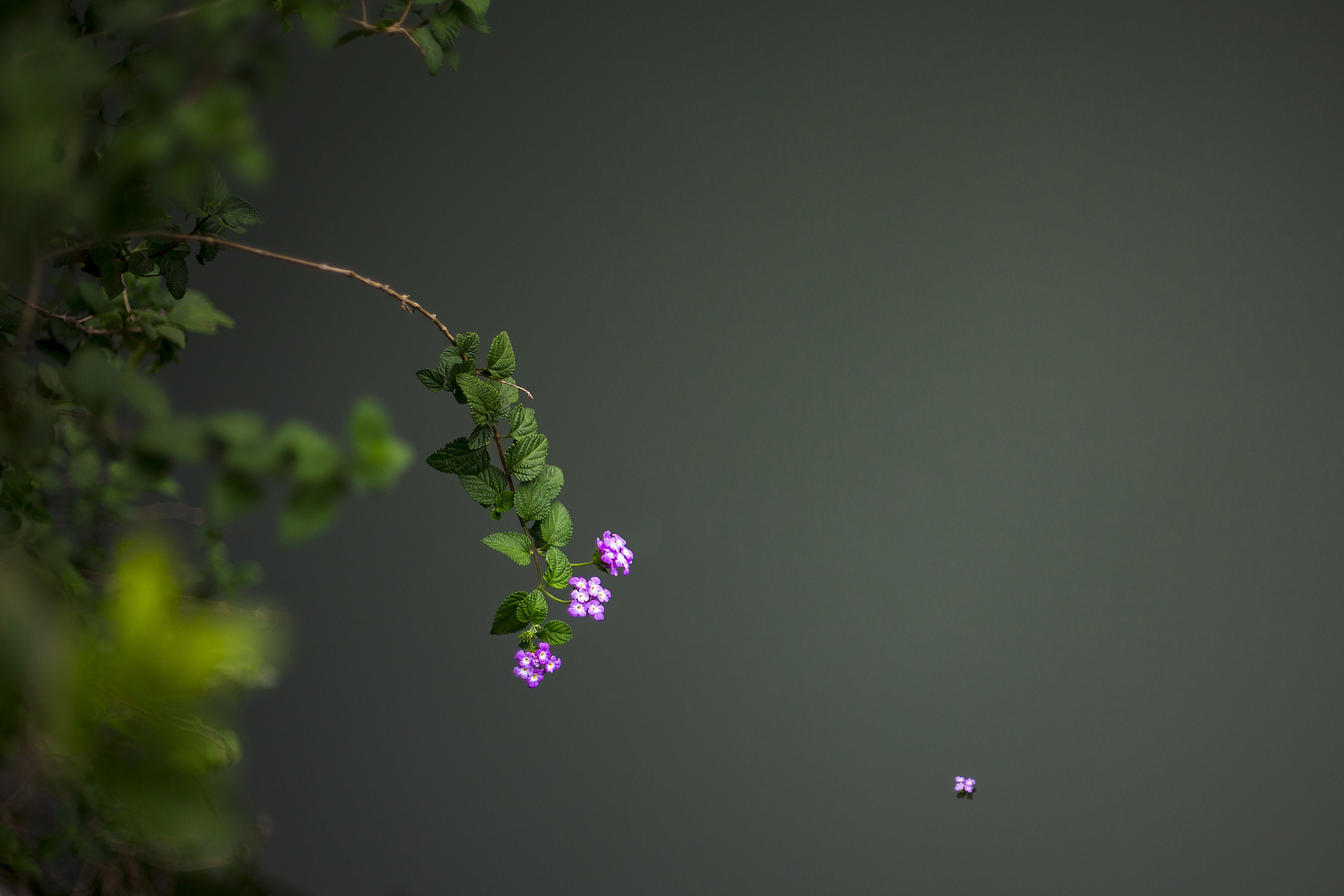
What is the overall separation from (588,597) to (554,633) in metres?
0.13

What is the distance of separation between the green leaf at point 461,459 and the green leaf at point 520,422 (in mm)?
39

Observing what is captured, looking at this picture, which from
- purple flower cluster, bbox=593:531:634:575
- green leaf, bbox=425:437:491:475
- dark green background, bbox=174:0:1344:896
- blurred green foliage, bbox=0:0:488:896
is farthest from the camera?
dark green background, bbox=174:0:1344:896

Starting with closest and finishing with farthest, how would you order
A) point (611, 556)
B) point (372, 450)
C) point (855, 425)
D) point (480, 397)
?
1. point (372, 450)
2. point (480, 397)
3. point (611, 556)
4. point (855, 425)

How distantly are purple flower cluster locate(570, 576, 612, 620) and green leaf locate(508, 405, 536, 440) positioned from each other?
0.72ft

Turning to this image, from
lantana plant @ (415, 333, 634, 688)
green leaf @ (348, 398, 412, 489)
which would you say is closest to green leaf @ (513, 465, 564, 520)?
lantana plant @ (415, 333, 634, 688)

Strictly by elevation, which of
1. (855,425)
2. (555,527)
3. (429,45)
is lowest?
(555,527)

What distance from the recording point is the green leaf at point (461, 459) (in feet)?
2.46

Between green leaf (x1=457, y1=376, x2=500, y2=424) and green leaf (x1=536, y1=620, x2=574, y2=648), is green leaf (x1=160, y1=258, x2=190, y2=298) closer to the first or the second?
green leaf (x1=457, y1=376, x2=500, y2=424)

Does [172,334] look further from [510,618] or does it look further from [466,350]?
[510,618]

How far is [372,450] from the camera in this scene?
10.5 inches

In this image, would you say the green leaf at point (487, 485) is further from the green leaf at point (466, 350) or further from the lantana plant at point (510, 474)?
the green leaf at point (466, 350)

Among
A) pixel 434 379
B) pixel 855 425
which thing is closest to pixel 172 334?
pixel 434 379

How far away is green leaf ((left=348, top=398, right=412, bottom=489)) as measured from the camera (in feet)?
0.87

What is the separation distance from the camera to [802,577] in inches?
71.9
